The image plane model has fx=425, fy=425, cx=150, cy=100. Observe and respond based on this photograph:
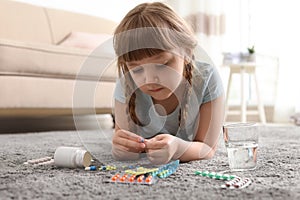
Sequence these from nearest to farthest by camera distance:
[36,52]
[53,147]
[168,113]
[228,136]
Answer: [228,136], [168,113], [53,147], [36,52]

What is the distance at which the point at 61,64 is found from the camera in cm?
212

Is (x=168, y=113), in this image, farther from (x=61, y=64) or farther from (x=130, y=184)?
(x=61, y=64)

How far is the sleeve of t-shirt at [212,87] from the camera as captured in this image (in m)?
1.04

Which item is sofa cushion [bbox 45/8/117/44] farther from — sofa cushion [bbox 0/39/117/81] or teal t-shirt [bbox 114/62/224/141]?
teal t-shirt [bbox 114/62/224/141]

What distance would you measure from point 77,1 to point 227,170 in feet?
9.72

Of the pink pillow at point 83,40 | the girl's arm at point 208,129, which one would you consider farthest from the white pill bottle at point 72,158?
the pink pillow at point 83,40

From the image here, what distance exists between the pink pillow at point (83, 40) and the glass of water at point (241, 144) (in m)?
1.87

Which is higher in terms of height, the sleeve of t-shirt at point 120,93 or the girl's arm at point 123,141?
the sleeve of t-shirt at point 120,93

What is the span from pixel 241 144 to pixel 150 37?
11.1 inches

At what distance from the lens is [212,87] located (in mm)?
1055

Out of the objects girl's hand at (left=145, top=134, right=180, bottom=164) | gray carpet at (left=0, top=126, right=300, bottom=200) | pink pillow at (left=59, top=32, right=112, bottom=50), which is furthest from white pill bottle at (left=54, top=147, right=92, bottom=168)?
pink pillow at (left=59, top=32, right=112, bottom=50)

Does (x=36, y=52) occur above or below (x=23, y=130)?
above

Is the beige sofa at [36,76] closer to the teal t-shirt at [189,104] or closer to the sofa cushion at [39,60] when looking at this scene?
the sofa cushion at [39,60]

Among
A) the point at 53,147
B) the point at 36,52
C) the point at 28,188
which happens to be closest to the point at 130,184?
the point at 28,188
